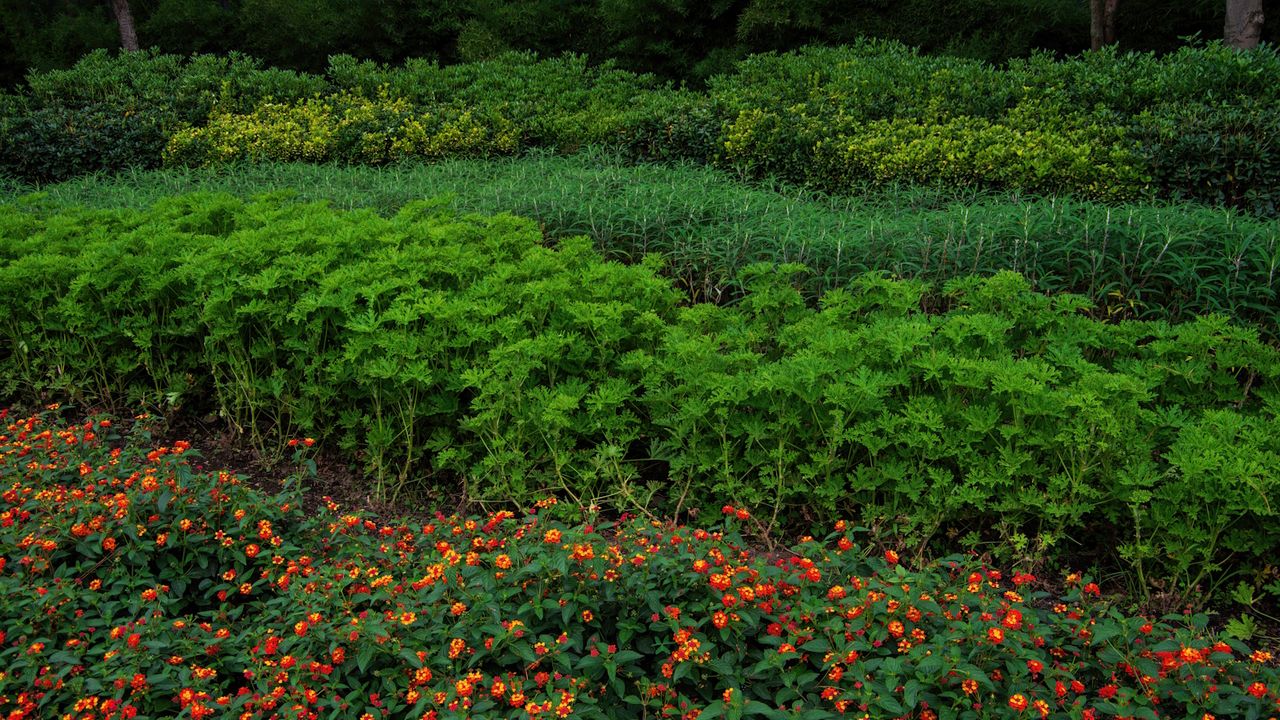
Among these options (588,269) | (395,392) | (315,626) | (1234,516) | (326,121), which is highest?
(326,121)

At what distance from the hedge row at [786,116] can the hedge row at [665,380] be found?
7.88 ft

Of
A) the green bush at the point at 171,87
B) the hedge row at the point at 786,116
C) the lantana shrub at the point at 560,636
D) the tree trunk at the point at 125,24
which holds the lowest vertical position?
the lantana shrub at the point at 560,636

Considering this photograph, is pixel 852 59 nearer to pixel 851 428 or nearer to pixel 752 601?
pixel 851 428

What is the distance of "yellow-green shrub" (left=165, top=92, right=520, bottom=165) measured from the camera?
863 centimetres

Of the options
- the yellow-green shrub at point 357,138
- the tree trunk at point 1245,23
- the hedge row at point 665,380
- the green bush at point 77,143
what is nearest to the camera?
the hedge row at point 665,380

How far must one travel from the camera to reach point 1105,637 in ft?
7.30

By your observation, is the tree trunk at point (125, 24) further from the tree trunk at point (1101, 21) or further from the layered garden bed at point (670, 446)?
the tree trunk at point (1101, 21)

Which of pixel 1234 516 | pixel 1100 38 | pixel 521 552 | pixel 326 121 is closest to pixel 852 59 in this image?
pixel 1100 38

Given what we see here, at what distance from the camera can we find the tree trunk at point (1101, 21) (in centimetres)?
912

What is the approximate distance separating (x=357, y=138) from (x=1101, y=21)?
24.1 ft

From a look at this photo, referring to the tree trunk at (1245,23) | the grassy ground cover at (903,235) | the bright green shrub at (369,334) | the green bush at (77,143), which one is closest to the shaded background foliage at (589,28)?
the tree trunk at (1245,23)

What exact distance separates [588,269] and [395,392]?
3.36 feet

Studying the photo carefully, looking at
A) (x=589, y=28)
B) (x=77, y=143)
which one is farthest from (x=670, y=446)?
(x=589, y=28)

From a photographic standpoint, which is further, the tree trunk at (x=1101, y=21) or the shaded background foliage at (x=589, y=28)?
the shaded background foliage at (x=589, y=28)
